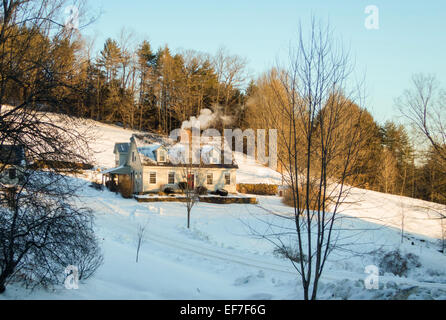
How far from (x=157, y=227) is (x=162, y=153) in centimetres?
1420

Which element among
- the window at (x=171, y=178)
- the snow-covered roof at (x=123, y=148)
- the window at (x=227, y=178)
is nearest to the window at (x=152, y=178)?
the window at (x=171, y=178)

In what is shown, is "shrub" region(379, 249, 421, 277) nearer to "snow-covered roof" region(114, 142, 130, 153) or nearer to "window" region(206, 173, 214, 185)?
"window" region(206, 173, 214, 185)

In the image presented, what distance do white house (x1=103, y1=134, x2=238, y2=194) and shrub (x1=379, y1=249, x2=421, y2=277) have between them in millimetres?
17928

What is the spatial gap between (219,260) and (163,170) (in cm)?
1963

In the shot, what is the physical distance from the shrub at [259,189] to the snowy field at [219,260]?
7.01 metres

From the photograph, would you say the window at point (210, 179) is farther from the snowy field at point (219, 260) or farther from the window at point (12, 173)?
the window at point (12, 173)

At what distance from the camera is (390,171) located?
35.5m

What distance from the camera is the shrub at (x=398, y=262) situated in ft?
49.8

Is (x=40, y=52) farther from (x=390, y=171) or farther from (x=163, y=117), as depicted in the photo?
(x=163, y=117)

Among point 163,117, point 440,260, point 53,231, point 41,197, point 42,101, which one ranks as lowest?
point 440,260

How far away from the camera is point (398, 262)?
15.8 m

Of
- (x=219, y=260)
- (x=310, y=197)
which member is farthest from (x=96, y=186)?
(x=310, y=197)

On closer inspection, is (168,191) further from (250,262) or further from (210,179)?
(250,262)
